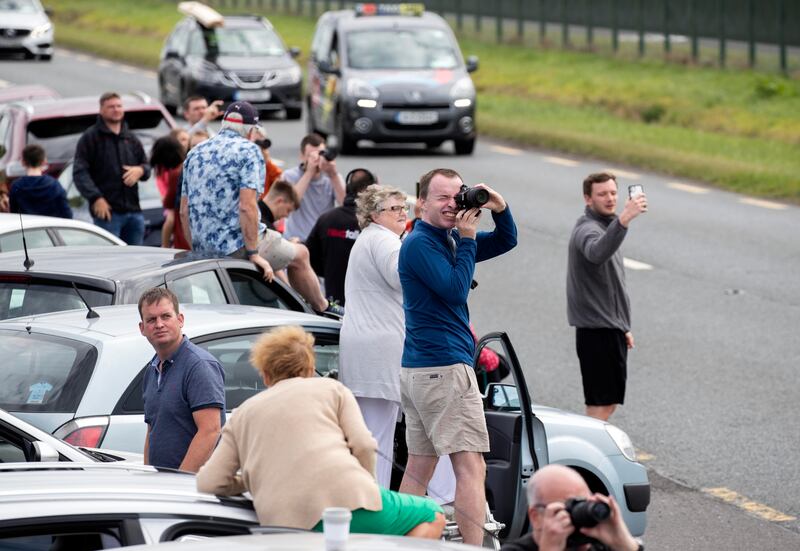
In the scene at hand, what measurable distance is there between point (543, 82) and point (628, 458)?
27811mm

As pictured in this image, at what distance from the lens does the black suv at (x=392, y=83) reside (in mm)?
23875

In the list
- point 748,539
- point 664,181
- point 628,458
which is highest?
point 628,458

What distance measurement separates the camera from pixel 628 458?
804 cm

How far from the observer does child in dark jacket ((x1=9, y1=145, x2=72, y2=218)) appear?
13.1 meters

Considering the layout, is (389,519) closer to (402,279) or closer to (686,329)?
(402,279)

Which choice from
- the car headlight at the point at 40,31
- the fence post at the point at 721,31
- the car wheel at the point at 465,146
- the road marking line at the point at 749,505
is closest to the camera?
the road marking line at the point at 749,505

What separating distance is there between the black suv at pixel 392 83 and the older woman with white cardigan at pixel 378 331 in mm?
16061

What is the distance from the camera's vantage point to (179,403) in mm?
6531

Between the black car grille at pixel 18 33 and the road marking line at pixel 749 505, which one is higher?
the road marking line at pixel 749 505

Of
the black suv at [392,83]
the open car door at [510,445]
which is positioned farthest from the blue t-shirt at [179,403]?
the black suv at [392,83]

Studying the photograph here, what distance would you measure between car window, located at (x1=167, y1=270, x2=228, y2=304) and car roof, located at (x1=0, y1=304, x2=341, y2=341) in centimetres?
70

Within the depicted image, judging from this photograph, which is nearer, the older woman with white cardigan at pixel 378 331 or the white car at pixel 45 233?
the older woman with white cardigan at pixel 378 331

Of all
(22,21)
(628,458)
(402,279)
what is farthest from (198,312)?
(22,21)

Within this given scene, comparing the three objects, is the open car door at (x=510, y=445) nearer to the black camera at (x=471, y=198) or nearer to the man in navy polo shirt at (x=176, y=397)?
the black camera at (x=471, y=198)
